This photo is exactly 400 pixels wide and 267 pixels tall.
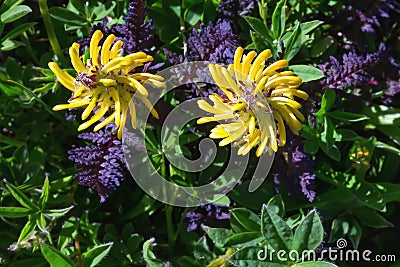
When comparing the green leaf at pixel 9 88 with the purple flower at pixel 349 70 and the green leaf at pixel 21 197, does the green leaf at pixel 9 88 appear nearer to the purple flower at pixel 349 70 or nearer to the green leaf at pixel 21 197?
the green leaf at pixel 21 197

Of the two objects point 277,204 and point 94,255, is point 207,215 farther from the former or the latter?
point 94,255

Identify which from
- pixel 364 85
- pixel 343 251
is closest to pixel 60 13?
pixel 364 85

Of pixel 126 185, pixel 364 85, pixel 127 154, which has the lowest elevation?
pixel 126 185

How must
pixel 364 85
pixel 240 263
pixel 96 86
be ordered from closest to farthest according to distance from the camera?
pixel 96 86 → pixel 240 263 → pixel 364 85

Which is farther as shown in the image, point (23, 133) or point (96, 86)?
Result: point (23, 133)

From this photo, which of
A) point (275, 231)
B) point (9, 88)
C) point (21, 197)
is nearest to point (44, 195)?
point (21, 197)

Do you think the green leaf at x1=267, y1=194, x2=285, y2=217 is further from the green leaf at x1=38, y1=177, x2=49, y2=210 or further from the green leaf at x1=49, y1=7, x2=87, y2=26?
the green leaf at x1=49, y1=7, x2=87, y2=26

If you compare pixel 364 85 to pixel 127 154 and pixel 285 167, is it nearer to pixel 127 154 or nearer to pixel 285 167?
pixel 285 167

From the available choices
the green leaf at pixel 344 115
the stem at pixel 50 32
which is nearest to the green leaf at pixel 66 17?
the stem at pixel 50 32
